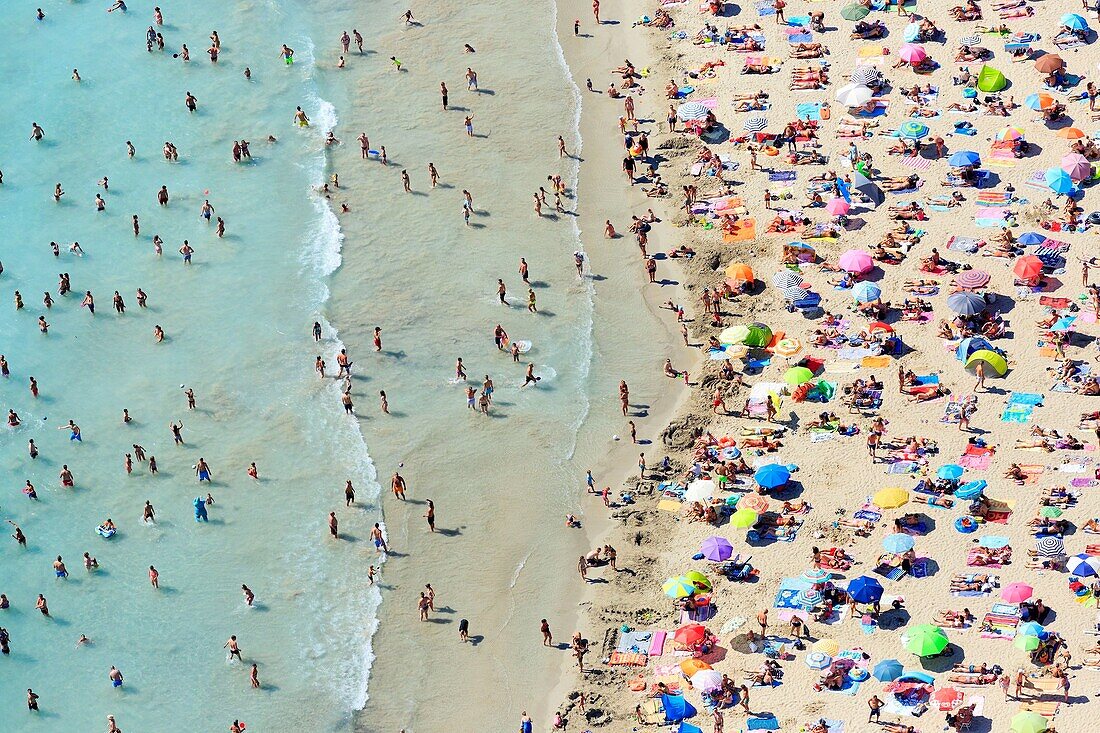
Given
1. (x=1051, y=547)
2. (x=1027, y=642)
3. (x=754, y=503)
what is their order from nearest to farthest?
(x=1027, y=642) < (x=1051, y=547) < (x=754, y=503)

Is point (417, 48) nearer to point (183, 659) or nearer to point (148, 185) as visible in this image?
point (148, 185)

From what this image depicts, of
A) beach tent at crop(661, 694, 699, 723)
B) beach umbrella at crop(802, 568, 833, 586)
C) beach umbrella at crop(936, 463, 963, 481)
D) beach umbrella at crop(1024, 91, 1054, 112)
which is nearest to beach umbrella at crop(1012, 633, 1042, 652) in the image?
beach umbrella at crop(802, 568, 833, 586)

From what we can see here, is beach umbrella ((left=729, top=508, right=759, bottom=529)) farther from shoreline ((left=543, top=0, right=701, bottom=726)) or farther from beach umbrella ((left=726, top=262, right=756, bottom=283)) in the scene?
beach umbrella ((left=726, top=262, right=756, bottom=283))

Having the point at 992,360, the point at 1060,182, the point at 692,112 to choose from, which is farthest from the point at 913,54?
the point at 992,360

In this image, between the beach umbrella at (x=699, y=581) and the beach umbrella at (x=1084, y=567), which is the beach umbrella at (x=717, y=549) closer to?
the beach umbrella at (x=699, y=581)

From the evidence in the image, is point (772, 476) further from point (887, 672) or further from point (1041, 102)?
point (1041, 102)

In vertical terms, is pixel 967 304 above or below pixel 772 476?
A: above

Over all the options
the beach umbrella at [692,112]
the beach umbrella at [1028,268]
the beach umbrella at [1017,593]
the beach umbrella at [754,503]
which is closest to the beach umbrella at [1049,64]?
the beach umbrella at [1028,268]
